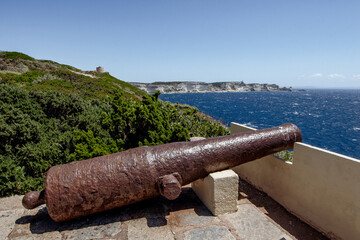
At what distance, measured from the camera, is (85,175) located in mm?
2650

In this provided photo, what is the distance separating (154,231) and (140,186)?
1.98 feet

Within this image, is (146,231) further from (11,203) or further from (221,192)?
(11,203)

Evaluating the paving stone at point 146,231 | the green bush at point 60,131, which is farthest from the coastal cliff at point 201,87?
the paving stone at point 146,231

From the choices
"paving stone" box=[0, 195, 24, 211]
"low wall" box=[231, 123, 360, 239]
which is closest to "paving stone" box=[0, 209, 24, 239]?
"paving stone" box=[0, 195, 24, 211]

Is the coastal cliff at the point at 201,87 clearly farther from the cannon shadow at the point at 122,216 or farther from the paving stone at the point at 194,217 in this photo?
the paving stone at the point at 194,217

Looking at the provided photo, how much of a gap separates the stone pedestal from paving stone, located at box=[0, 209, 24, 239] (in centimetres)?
261

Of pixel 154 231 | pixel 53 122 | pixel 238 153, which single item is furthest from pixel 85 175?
pixel 53 122

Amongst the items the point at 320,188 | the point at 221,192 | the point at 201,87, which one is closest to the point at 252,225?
the point at 221,192

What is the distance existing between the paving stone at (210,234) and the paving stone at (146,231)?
0.79ft

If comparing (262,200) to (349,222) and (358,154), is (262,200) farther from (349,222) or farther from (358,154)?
(358,154)

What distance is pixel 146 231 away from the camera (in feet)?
9.27

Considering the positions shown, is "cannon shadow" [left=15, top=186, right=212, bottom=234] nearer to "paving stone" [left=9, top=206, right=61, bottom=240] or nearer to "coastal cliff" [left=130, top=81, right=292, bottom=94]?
"paving stone" [left=9, top=206, right=61, bottom=240]

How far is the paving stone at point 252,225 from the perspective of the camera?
9.14 ft

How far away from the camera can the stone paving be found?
2.73m
